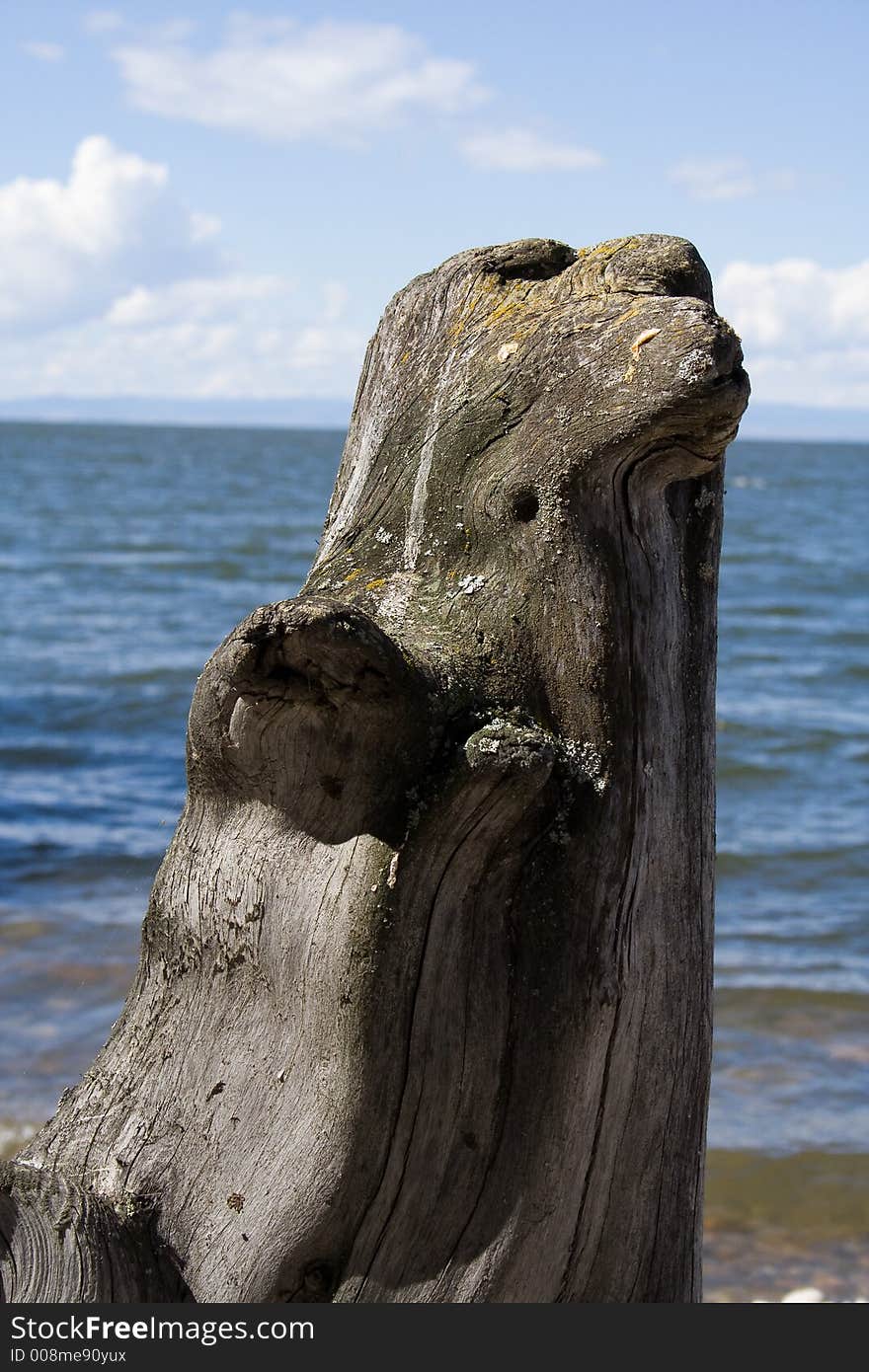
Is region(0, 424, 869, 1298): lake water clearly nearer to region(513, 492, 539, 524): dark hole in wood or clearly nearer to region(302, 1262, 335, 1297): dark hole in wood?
region(302, 1262, 335, 1297): dark hole in wood

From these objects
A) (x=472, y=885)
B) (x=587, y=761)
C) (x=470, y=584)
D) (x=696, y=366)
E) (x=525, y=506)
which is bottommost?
(x=472, y=885)

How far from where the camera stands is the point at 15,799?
11.1m

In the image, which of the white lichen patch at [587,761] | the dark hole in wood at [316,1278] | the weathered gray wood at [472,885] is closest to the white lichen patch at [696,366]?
the weathered gray wood at [472,885]

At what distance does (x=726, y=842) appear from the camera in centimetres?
1056

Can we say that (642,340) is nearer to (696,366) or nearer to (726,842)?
(696,366)

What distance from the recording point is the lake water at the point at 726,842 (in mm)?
A: 5859

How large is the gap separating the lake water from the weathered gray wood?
3.25m

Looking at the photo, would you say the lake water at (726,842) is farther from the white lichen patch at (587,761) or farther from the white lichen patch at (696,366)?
the white lichen patch at (696,366)

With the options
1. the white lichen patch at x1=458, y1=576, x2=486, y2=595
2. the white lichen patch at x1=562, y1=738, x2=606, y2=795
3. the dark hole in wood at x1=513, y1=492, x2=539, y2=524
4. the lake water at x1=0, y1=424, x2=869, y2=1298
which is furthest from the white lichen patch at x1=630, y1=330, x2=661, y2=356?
the lake water at x1=0, y1=424, x2=869, y2=1298

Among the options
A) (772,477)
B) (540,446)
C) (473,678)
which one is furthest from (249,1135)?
(772,477)

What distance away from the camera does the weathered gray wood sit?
2.24 meters

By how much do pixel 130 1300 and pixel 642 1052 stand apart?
3.34 ft

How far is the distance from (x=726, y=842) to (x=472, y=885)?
28.5 feet

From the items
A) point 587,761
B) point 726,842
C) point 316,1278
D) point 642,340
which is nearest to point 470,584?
point 587,761
